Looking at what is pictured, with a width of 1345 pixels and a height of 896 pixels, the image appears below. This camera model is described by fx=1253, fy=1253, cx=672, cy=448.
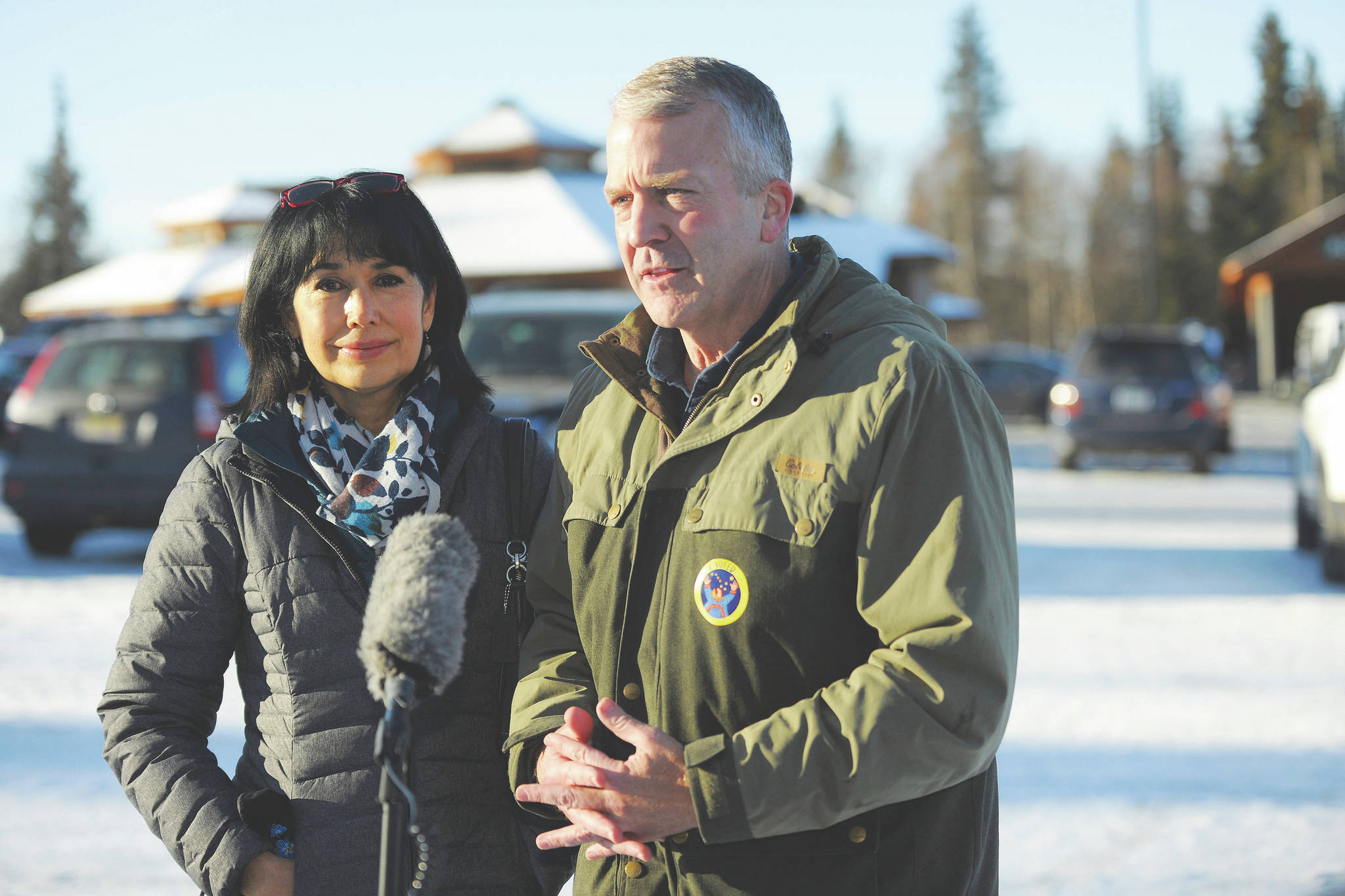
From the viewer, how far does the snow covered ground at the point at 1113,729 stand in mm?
4082

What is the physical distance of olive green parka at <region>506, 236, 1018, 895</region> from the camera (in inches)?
72.9

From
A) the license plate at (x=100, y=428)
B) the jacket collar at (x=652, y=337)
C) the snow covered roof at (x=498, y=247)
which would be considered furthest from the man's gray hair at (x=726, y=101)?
the snow covered roof at (x=498, y=247)

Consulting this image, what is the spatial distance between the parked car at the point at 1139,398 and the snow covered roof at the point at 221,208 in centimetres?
2655

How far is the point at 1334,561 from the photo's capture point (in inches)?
339

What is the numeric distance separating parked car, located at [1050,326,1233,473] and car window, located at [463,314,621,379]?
8260mm

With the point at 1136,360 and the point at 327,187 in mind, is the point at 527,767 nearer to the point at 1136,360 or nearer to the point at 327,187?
the point at 327,187

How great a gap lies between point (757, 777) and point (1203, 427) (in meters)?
15.1

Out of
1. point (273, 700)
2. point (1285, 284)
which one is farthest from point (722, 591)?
point (1285, 284)

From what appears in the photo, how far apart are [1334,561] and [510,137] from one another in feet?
75.0

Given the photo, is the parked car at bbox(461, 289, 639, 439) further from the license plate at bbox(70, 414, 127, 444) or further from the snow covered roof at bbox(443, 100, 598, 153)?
the snow covered roof at bbox(443, 100, 598, 153)

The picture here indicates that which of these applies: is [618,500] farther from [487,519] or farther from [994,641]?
[994,641]

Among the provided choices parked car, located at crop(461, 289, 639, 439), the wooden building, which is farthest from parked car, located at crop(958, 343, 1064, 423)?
parked car, located at crop(461, 289, 639, 439)

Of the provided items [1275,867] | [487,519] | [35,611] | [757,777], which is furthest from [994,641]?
[35,611]

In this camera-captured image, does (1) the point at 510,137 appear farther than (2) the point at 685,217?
Yes
